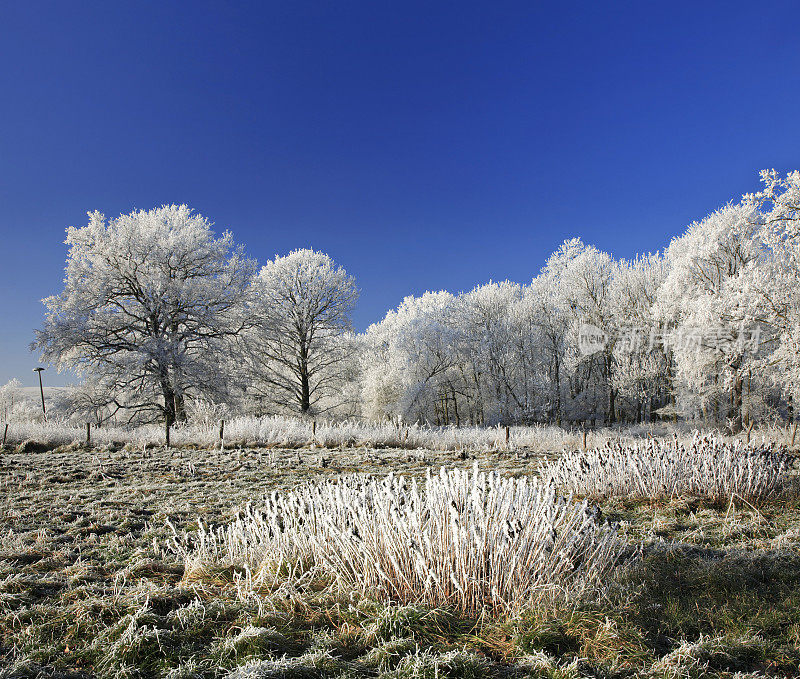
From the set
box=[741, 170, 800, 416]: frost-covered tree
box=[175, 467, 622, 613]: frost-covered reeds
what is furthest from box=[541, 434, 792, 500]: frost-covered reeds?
box=[741, 170, 800, 416]: frost-covered tree

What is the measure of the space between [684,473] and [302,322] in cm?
2050

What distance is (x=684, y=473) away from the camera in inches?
264

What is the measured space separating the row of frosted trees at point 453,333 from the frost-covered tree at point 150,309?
0.07m

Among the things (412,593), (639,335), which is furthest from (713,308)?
(412,593)

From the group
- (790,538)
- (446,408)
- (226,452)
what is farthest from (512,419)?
(790,538)

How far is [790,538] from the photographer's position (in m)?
4.60

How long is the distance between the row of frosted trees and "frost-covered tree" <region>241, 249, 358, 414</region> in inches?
3.3

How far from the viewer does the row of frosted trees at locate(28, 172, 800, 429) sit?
18000mm

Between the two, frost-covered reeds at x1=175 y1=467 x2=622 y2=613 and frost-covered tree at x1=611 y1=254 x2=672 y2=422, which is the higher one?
frost-covered tree at x1=611 y1=254 x2=672 y2=422

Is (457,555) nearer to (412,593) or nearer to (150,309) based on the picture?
(412,593)

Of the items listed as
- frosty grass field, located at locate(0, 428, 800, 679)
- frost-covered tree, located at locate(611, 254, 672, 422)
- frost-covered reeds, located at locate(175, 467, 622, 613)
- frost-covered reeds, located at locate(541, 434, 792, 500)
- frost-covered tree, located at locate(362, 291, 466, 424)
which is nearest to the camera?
frosty grass field, located at locate(0, 428, 800, 679)

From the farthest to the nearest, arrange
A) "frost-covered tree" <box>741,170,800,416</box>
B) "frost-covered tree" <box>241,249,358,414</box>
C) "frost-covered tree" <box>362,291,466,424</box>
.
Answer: "frost-covered tree" <box>362,291,466,424</box> → "frost-covered tree" <box>241,249,358,414</box> → "frost-covered tree" <box>741,170,800,416</box>

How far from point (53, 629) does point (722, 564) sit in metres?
5.12

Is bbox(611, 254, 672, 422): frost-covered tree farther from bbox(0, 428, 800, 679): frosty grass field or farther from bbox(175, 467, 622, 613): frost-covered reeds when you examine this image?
bbox(175, 467, 622, 613): frost-covered reeds
